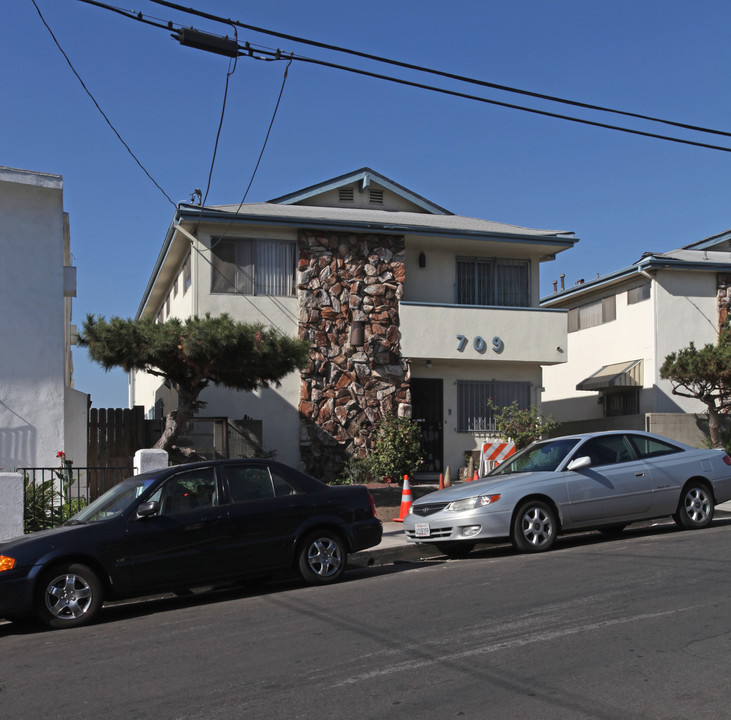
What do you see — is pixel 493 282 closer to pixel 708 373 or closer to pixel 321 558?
pixel 708 373

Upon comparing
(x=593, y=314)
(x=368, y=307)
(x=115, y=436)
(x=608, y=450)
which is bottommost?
(x=608, y=450)

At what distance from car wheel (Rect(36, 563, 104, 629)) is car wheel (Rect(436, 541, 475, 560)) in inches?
189

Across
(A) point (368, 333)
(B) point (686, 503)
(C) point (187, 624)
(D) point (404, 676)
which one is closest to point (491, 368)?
(A) point (368, 333)

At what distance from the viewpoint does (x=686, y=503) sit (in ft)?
41.2

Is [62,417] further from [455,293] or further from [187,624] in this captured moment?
[455,293]

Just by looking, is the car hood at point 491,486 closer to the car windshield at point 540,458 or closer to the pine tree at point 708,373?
the car windshield at point 540,458

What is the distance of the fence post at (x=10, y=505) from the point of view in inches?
460

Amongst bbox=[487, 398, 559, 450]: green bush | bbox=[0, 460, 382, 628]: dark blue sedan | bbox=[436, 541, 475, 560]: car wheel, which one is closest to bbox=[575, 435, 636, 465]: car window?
bbox=[436, 541, 475, 560]: car wheel

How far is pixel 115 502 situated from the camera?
9.70 meters

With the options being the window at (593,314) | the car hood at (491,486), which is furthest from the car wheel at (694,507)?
the window at (593,314)

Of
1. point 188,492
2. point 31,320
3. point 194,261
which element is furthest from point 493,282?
point 188,492

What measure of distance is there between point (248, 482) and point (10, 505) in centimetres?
369

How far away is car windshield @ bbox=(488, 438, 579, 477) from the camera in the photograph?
1220 centimetres

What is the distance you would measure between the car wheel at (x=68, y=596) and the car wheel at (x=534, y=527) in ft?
16.8
